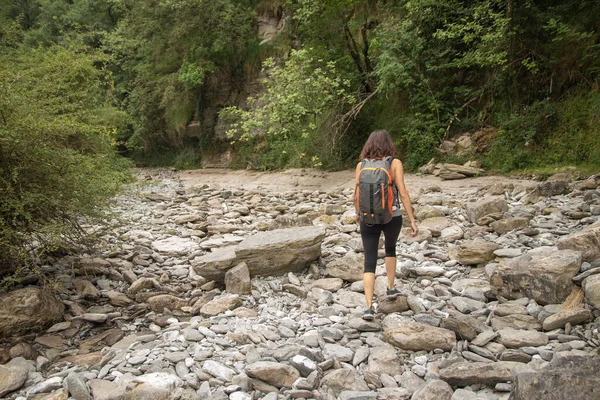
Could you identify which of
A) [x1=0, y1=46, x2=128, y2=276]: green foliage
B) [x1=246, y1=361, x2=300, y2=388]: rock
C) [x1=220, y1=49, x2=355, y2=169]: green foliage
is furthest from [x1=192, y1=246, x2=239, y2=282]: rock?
[x1=220, y1=49, x2=355, y2=169]: green foliage

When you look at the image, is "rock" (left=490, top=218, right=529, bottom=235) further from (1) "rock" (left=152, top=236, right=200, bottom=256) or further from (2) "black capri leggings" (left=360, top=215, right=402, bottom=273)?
(1) "rock" (left=152, top=236, right=200, bottom=256)

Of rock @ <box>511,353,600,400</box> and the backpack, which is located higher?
the backpack

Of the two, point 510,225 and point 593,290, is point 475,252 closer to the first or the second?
point 510,225

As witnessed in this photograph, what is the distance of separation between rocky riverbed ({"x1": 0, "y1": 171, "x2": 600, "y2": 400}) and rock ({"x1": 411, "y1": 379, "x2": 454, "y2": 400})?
0.01m

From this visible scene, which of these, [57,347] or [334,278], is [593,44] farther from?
[57,347]

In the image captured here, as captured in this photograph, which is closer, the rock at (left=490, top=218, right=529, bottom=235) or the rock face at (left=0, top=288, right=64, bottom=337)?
the rock face at (left=0, top=288, right=64, bottom=337)

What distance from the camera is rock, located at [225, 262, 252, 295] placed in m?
4.79

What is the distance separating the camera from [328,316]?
13.4ft

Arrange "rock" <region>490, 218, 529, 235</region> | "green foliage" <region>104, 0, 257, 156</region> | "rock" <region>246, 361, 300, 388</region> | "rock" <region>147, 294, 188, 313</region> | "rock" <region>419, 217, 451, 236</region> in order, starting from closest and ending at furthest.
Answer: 1. "rock" <region>246, 361, 300, 388</region>
2. "rock" <region>147, 294, 188, 313</region>
3. "rock" <region>490, 218, 529, 235</region>
4. "rock" <region>419, 217, 451, 236</region>
5. "green foliage" <region>104, 0, 257, 156</region>

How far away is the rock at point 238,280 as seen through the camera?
4.79 meters

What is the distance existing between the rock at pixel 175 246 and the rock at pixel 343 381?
14.0ft

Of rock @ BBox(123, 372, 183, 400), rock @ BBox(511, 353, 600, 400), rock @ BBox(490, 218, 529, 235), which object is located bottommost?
rock @ BBox(123, 372, 183, 400)

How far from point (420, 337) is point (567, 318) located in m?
1.15

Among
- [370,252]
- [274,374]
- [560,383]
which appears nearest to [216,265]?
[370,252]
